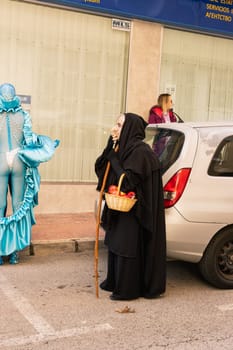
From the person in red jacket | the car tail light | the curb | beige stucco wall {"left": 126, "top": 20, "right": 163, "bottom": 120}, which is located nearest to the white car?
the car tail light

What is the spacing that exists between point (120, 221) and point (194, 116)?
18.5ft

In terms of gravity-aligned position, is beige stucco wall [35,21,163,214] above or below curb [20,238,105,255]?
above

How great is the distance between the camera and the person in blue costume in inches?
225

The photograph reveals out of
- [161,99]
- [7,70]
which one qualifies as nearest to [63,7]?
[7,70]

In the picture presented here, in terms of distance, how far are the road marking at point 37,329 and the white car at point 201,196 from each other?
4.11 feet

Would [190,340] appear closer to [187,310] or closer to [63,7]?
[187,310]

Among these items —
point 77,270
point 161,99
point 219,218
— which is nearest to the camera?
point 219,218

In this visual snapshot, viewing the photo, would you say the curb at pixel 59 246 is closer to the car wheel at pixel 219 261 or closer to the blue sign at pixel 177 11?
the car wheel at pixel 219 261

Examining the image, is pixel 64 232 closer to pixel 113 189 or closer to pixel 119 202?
pixel 113 189

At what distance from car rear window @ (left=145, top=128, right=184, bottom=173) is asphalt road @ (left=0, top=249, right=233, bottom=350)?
4.20 feet

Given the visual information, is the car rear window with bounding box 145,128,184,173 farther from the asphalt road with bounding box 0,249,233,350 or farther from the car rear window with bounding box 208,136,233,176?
the asphalt road with bounding box 0,249,233,350

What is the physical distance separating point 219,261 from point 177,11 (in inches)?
210

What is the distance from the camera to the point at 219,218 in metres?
5.09

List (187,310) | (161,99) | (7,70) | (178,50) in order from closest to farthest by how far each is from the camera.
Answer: (187,310), (7,70), (161,99), (178,50)
